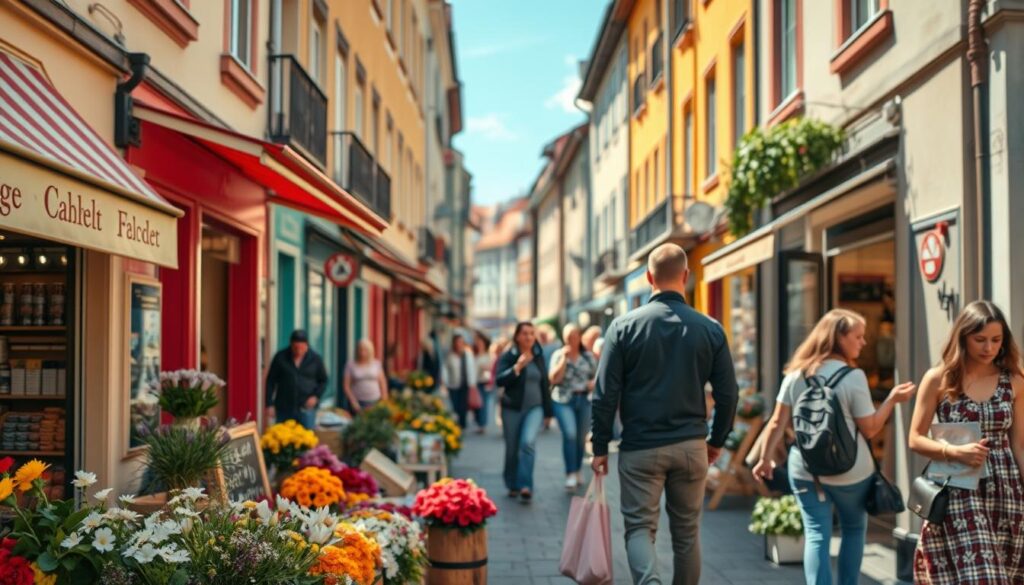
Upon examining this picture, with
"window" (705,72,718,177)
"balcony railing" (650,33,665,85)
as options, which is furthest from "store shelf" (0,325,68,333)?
"balcony railing" (650,33,665,85)

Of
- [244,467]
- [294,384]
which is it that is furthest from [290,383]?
[244,467]

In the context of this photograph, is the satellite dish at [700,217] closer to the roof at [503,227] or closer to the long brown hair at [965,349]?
the long brown hair at [965,349]

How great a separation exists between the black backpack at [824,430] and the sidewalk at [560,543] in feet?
5.37

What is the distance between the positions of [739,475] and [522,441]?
6.93ft

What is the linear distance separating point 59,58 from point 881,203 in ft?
21.2

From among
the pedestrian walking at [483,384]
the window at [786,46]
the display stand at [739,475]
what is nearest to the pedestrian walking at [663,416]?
the display stand at [739,475]

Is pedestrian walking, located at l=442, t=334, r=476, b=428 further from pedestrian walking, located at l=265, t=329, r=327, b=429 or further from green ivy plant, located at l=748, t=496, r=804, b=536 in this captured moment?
green ivy plant, located at l=748, t=496, r=804, b=536

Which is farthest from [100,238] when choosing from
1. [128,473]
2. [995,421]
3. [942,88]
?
[942,88]

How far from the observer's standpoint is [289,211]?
42.2 ft

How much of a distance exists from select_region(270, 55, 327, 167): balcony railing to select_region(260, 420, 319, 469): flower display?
3583 mm

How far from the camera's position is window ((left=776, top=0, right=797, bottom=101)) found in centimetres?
1296

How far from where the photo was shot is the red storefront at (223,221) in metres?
7.14

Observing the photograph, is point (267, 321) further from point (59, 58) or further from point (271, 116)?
point (59, 58)

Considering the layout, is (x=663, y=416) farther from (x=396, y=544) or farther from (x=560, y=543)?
(x=560, y=543)
